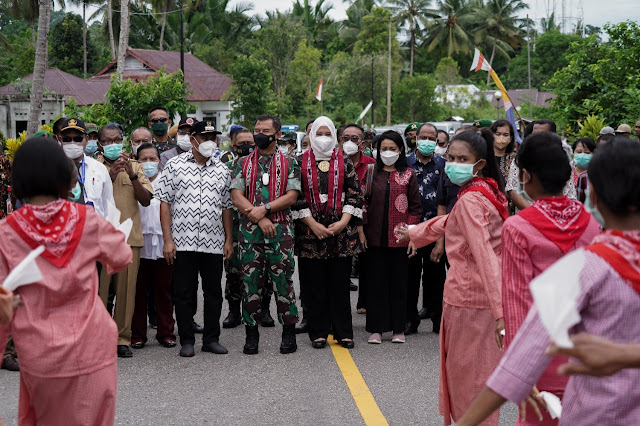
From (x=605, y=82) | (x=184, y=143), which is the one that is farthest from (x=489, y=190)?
(x=605, y=82)

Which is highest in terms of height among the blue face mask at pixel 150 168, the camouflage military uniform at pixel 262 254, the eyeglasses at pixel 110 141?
the eyeglasses at pixel 110 141

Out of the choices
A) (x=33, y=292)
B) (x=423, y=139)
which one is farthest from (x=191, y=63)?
(x=33, y=292)

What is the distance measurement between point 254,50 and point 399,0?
26608 millimetres

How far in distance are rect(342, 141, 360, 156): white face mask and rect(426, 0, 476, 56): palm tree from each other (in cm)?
6479

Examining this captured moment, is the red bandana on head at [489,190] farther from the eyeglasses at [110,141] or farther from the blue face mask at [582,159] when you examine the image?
the blue face mask at [582,159]

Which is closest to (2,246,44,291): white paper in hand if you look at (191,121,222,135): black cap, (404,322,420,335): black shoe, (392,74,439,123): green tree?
(191,121,222,135): black cap

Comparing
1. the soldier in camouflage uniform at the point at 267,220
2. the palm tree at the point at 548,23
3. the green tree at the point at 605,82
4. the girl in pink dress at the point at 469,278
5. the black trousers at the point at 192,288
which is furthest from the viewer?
the palm tree at the point at 548,23

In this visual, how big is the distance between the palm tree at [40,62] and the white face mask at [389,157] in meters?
12.4

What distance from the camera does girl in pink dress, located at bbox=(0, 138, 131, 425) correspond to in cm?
368

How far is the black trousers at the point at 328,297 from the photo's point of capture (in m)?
8.17

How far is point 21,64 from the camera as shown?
181ft

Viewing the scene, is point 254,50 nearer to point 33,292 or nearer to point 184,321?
point 184,321

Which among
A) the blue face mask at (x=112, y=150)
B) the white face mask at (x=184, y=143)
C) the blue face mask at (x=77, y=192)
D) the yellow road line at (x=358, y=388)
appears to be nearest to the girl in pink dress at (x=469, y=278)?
the yellow road line at (x=358, y=388)

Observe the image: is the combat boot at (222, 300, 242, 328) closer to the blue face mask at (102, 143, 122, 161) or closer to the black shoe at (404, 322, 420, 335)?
the black shoe at (404, 322, 420, 335)
